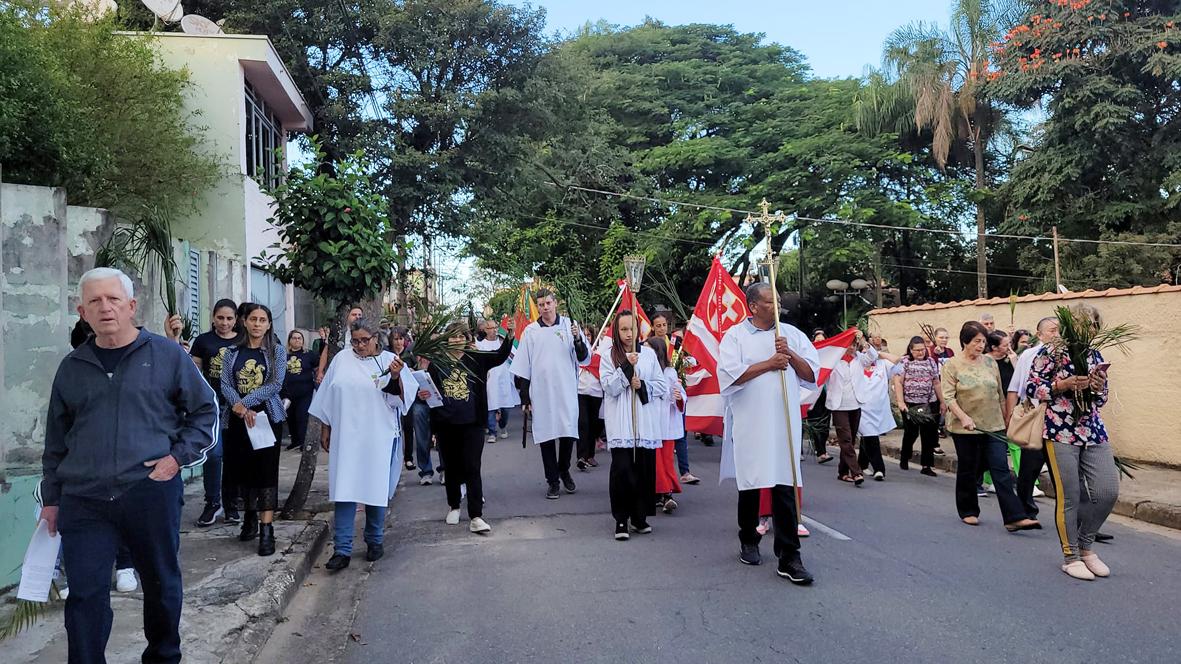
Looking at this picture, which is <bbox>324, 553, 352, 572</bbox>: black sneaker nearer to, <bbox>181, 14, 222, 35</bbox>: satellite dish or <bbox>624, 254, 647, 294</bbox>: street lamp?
<bbox>624, 254, 647, 294</bbox>: street lamp

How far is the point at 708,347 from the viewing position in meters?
7.62

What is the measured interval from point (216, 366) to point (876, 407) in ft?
23.7

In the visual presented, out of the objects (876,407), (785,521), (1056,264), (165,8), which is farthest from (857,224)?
(785,521)

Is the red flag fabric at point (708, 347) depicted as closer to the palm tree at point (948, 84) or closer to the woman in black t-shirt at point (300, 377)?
the woman in black t-shirt at point (300, 377)

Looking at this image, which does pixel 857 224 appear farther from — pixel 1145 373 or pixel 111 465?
pixel 111 465

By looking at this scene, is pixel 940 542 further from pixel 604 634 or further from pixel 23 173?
pixel 23 173

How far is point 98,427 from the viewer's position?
374 centimetres

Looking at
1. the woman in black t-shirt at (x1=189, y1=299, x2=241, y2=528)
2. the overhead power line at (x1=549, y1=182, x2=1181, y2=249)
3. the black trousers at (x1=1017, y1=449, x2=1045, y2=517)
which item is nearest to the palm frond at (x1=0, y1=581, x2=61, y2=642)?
the woman in black t-shirt at (x1=189, y1=299, x2=241, y2=528)

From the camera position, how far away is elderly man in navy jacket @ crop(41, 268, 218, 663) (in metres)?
3.73

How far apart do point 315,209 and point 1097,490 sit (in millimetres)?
6179

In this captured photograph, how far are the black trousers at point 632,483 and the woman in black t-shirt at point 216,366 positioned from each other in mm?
2941

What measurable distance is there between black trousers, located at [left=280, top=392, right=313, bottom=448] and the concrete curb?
4915 mm

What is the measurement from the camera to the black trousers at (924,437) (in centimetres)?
1085

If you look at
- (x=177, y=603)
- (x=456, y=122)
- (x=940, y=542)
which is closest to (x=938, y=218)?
(x=456, y=122)
